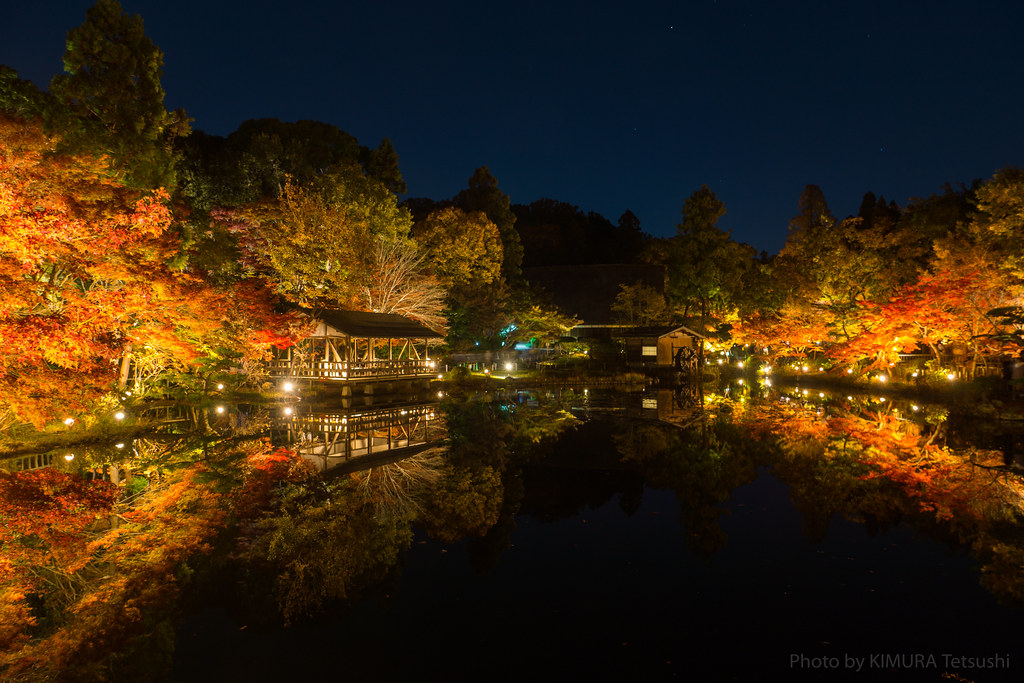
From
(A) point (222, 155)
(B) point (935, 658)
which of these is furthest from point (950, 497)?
(A) point (222, 155)

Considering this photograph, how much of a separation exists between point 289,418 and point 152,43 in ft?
53.5

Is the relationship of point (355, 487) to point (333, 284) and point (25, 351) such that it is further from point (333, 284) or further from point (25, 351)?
point (333, 284)

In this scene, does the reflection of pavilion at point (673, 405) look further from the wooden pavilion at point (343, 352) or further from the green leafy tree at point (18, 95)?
the green leafy tree at point (18, 95)

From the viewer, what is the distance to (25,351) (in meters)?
10.1

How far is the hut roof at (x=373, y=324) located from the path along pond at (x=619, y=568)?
384 inches

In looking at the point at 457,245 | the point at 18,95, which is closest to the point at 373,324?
the point at 457,245

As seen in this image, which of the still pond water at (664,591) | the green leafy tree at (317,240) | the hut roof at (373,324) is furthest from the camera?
the green leafy tree at (317,240)

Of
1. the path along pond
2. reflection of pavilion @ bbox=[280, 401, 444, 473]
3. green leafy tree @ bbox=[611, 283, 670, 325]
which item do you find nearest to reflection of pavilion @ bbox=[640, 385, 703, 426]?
the path along pond

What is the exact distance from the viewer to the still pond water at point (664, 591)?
15.8 feet

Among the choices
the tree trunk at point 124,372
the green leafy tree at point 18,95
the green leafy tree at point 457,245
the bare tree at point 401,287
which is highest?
the green leafy tree at point 18,95

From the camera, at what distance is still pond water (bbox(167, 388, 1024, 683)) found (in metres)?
4.80

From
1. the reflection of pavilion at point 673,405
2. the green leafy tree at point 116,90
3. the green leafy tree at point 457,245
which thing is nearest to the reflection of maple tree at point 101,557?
the reflection of pavilion at point 673,405

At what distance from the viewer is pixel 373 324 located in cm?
2375

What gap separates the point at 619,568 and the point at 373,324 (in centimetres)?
1866
